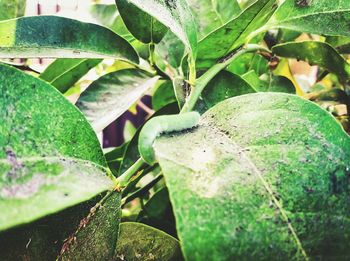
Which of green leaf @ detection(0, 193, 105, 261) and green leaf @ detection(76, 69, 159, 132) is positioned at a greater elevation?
green leaf @ detection(76, 69, 159, 132)

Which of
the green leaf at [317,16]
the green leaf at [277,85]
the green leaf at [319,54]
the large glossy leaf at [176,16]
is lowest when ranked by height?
the green leaf at [277,85]

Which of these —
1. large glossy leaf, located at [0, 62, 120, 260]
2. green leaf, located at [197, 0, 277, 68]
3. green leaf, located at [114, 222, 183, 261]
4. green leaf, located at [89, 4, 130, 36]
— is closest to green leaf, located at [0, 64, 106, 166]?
large glossy leaf, located at [0, 62, 120, 260]

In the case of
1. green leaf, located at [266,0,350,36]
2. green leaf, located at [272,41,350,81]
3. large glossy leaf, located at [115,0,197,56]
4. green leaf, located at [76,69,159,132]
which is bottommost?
green leaf, located at [76,69,159,132]

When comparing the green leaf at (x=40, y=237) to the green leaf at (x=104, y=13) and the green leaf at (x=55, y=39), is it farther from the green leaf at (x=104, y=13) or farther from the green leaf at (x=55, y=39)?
the green leaf at (x=104, y=13)

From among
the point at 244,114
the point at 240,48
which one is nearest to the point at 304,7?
the point at 240,48

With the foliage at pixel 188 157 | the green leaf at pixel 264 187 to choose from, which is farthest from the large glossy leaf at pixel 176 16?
the green leaf at pixel 264 187

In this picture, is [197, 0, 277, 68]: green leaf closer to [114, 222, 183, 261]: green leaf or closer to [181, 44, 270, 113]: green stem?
[181, 44, 270, 113]: green stem

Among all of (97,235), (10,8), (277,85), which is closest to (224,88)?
(277,85)
